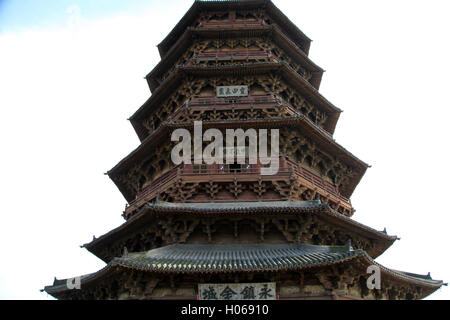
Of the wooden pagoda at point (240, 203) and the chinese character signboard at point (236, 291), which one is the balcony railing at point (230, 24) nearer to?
the wooden pagoda at point (240, 203)

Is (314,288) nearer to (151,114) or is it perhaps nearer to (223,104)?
(223,104)

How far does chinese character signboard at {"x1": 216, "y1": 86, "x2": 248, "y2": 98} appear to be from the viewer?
15.8m

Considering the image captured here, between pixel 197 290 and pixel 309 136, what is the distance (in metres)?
6.79

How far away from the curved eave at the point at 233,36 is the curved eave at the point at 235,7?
133 centimetres

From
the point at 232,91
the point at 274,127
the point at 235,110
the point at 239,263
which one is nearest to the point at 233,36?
the point at 232,91

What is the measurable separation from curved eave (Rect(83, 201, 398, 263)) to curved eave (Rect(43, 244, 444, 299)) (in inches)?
40.4

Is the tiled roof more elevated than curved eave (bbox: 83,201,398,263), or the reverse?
curved eave (bbox: 83,201,398,263)

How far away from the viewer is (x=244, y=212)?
11.3 m

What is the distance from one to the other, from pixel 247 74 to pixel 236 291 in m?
9.03

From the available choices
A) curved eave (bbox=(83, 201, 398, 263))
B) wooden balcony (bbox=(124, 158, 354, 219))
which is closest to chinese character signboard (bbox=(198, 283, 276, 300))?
curved eave (bbox=(83, 201, 398, 263))

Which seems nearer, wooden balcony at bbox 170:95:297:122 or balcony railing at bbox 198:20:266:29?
wooden balcony at bbox 170:95:297:122

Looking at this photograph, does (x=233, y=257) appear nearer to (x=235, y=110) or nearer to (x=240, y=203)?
(x=240, y=203)

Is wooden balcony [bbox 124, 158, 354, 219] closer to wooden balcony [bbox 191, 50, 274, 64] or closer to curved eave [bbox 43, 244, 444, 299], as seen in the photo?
curved eave [bbox 43, 244, 444, 299]
